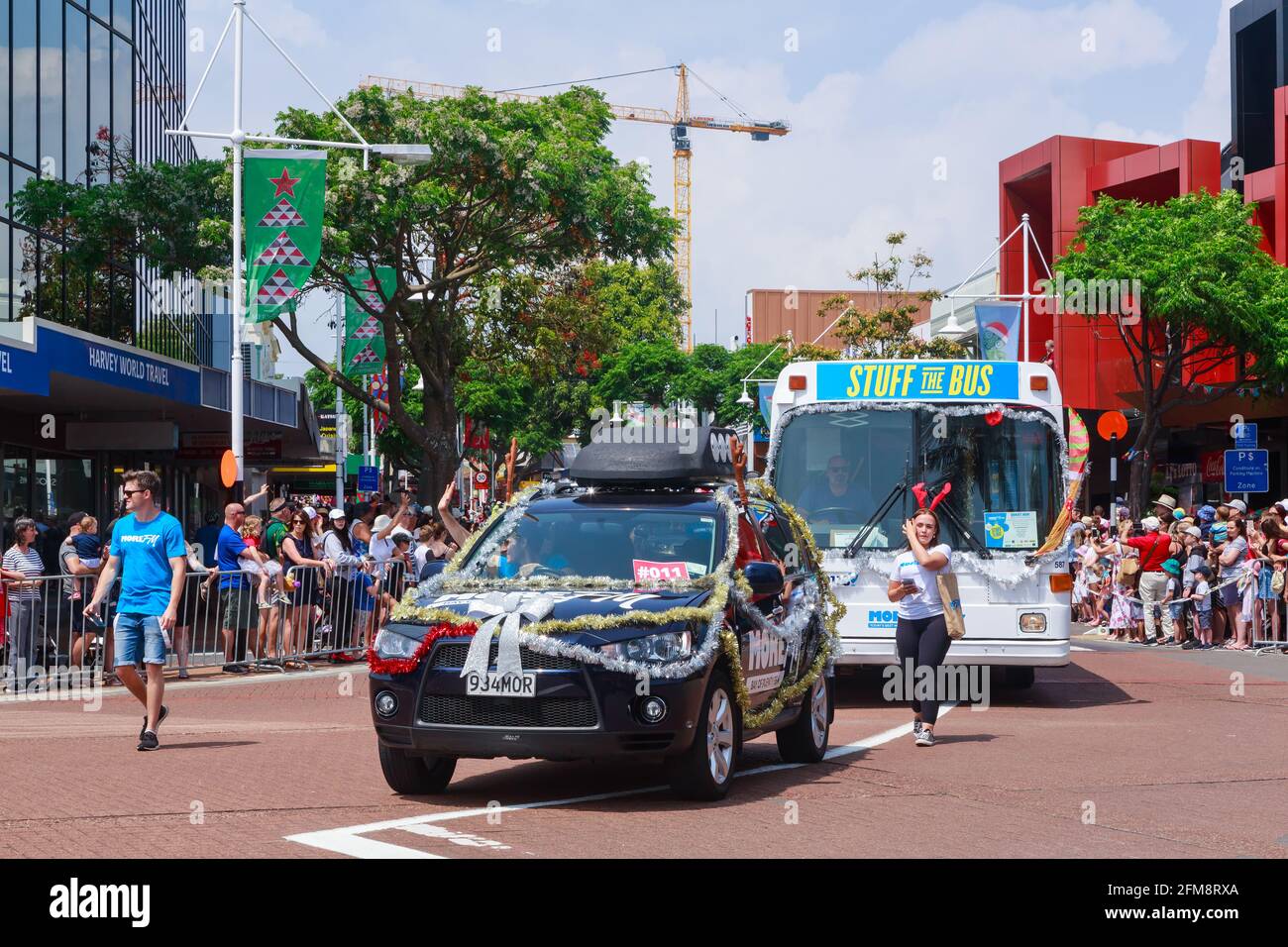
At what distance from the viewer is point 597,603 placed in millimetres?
8883

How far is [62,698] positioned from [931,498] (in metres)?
8.65

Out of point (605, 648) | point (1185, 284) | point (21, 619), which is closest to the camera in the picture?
point (605, 648)

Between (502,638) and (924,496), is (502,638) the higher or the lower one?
the lower one

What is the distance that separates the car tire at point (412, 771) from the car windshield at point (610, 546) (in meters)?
1.16

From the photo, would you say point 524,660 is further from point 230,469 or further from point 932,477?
point 230,469

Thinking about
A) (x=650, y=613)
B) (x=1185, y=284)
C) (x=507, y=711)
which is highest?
(x=1185, y=284)

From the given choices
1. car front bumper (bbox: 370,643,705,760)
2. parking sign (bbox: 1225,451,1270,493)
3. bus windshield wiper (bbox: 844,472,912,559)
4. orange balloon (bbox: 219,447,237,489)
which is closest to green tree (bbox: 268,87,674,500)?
orange balloon (bbox: 219,447,237,489)

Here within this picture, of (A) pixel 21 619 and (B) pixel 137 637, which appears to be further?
(A) pixel 21 619

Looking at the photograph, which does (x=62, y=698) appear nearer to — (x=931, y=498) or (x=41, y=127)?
(x=931, y=498)

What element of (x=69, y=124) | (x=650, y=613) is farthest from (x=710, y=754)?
(x=69, y=124)

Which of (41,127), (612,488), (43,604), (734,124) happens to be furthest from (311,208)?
(734,124)

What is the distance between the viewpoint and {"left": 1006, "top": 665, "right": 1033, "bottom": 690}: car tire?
54.1ft

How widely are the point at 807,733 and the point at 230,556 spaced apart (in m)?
9.40

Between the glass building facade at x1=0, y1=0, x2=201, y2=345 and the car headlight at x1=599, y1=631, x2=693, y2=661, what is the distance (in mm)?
16190
